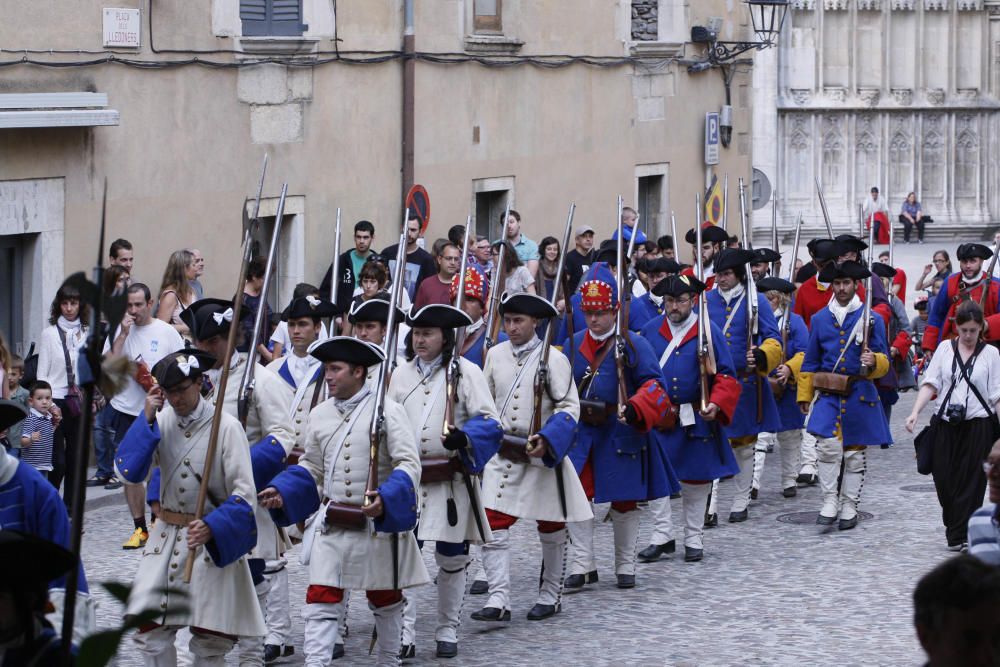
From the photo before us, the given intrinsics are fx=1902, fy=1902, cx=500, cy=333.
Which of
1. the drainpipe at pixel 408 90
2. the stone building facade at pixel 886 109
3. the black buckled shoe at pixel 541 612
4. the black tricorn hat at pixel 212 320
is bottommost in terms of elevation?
the black buckled shoe at pixel 541 612

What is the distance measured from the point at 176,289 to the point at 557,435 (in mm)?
5084

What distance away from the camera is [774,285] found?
14.2m

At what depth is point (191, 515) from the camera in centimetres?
720

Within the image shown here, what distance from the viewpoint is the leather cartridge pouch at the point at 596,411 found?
10.5 m

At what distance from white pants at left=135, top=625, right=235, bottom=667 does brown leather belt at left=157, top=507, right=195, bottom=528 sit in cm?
40

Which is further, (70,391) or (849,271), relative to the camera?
(70,391)

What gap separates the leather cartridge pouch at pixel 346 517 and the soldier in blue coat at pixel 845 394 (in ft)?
16.5

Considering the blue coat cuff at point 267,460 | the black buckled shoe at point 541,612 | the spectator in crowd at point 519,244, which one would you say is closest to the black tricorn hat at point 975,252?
the spectator in crowd at point 519,244

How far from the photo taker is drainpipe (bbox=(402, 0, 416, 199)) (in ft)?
62.8

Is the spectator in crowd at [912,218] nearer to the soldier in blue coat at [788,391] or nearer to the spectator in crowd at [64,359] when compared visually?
the soldier in blue coat at [788,391]

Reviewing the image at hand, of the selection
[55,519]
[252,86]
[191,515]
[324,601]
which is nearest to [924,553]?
[324,601]

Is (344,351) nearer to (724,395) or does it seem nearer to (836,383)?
(724,395)

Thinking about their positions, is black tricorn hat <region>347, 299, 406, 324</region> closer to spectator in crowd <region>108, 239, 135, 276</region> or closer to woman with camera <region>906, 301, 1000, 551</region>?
woman with camera <region>906, 301, 1000, 551</region>

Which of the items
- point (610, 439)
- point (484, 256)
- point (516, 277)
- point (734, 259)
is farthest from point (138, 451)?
point (484, 256)
